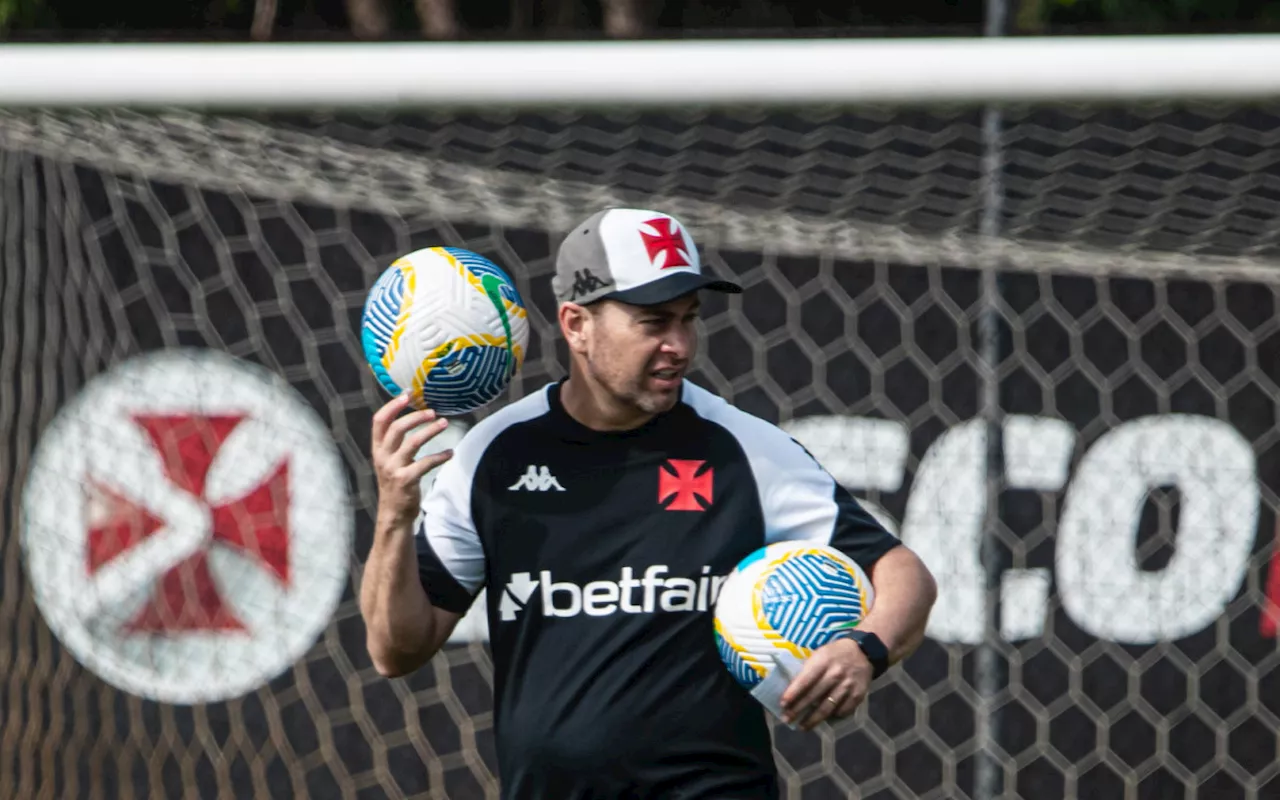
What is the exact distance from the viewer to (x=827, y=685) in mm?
2383

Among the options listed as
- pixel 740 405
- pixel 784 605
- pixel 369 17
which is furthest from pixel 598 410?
pixel 369 17

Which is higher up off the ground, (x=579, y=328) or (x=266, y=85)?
(x=266, y=85)

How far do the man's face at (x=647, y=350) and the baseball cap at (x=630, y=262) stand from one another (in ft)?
0.11

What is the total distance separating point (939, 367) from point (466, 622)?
4.92 feet

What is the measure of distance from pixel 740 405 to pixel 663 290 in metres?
1.90

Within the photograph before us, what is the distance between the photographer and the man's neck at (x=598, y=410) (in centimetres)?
271

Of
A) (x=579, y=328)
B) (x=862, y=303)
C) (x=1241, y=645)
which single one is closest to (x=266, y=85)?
(x=579, y=328)

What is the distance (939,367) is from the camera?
4395 mm

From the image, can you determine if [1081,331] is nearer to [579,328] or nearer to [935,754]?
[935,754]

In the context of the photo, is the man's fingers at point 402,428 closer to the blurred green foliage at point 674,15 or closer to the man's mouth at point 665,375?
the man's mouth at point 665,375

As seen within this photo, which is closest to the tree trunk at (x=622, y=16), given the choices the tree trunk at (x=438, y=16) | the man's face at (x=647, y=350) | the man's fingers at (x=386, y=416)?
the tree trunk at (x=438, y=16)

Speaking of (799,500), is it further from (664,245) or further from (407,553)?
(407,553)

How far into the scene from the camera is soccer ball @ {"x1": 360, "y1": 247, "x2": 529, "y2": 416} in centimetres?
249

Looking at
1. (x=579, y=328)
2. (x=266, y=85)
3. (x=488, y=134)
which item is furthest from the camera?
(x=488, y=134)
